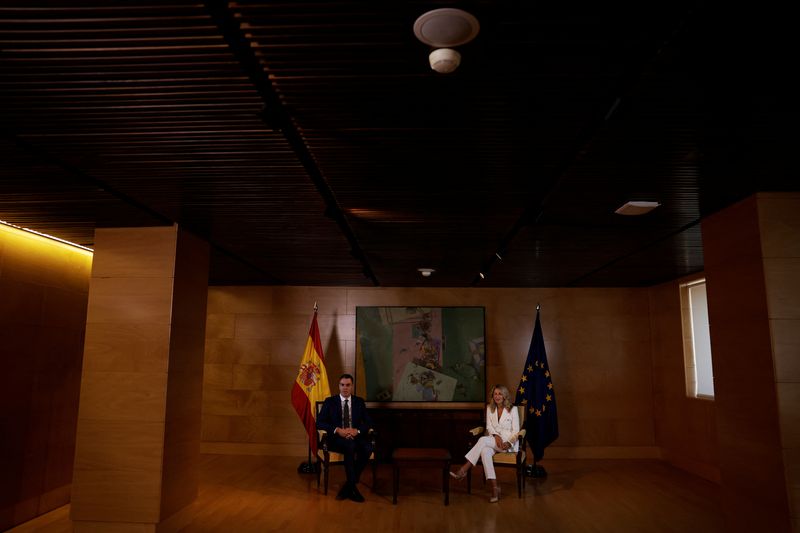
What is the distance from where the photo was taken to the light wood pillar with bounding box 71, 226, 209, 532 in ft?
15.9

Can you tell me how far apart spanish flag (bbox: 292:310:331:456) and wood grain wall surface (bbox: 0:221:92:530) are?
2530 millimetres

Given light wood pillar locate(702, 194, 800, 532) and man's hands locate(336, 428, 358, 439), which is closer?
light wood pillar locate(702, 194, 800, 532)

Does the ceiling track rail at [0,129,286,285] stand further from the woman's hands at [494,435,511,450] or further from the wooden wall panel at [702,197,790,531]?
the wooden wall panel at [702,197,790,531]

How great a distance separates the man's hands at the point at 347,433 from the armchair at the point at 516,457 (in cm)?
135

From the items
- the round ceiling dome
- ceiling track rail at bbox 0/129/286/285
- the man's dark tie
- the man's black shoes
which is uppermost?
the round ceiling dome

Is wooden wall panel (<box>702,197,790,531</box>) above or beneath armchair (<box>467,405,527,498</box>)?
above

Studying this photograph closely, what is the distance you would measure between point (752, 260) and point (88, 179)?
15.6 ft

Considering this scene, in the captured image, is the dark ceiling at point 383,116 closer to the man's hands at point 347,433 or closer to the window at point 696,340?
the man's hands at point 347,433

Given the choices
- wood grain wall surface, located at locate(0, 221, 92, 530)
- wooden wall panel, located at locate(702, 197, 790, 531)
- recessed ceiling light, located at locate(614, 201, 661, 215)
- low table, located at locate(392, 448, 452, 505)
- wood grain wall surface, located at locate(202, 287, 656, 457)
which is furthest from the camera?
wood grain wall surface, located at locate(202, 287, 656, 457)

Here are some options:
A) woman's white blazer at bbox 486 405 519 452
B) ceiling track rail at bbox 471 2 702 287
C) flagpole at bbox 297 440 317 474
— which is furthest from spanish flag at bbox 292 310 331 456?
ceiling track rail at bbox 471 2 702 287

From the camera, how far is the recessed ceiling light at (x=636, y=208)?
4.41 metres

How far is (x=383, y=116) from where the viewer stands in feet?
9.62

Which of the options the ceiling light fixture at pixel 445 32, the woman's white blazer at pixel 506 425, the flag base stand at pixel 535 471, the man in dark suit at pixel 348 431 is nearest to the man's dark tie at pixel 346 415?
the man in dark suit at pixel 348 431

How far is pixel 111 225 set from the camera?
521 centimetres
